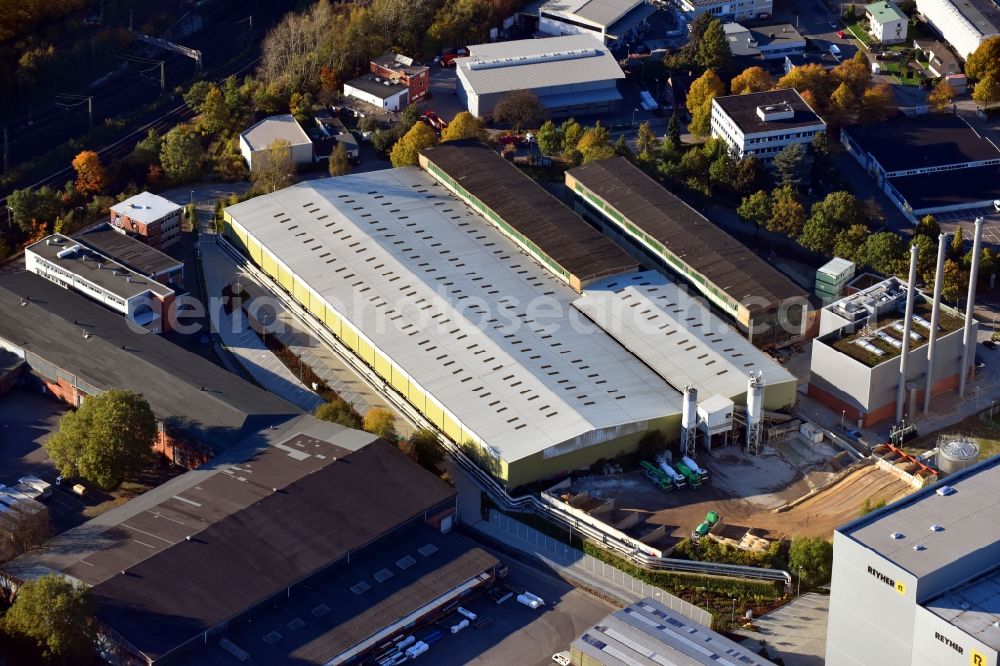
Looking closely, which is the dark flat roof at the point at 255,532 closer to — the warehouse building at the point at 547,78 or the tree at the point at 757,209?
the tree at the point at 757,209

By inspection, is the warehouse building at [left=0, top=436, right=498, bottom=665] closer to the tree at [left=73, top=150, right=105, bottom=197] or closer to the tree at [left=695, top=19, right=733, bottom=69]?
the tree at [left=73, top=150, right=105, bottom=197]

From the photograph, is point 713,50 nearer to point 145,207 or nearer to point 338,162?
point 338,162

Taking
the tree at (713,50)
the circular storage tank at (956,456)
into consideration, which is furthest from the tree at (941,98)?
the circular storage tank at (956,456)

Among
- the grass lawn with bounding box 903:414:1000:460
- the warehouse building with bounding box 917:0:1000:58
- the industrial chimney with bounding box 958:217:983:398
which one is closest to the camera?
the industrial chimney with bounding box 958:217:983:398

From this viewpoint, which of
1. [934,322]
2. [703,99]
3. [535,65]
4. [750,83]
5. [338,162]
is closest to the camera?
[934,322]

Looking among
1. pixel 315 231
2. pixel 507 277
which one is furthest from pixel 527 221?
pixel 315 231

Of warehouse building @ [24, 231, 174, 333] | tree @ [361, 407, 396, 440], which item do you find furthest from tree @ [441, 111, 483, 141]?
tree @ [361, 407, 396, 440]

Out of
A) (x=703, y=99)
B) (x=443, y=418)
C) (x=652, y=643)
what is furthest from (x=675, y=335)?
(x=703, y=99)
